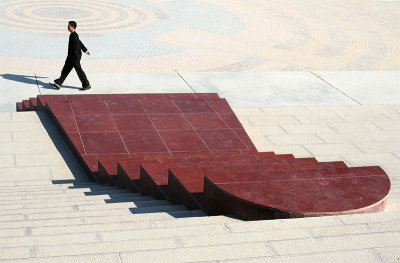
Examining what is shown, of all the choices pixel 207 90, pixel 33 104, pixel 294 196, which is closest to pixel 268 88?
pixel 207 90

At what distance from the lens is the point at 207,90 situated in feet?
42.7

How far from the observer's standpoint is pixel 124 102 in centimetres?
1089

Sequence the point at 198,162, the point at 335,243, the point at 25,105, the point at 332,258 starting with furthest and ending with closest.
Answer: the point at 25,105
the point at 198,162
the point at 335,243
the point at 332,258

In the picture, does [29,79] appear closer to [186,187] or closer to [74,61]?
[74,61]

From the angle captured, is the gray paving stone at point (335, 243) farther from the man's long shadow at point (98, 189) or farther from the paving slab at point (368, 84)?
the paving slab at point (368, 84)

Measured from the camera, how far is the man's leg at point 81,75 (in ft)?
40.0

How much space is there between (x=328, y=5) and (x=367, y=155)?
13.9 meters

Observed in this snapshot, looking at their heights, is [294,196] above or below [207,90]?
above

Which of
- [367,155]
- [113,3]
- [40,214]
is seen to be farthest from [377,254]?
[113,3]

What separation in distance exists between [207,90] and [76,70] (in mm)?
2682

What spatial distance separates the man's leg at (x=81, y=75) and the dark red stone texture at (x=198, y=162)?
130 cm

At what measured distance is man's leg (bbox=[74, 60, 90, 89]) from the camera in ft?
40.0

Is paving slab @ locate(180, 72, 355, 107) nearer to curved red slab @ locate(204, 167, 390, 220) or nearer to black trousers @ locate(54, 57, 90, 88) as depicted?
black trousers @ locate(54, 57, 90, 88)

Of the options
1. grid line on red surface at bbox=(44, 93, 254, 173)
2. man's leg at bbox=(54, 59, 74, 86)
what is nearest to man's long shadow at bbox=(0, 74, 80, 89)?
man's leg at bbox=(54, 59, 74, 86)
